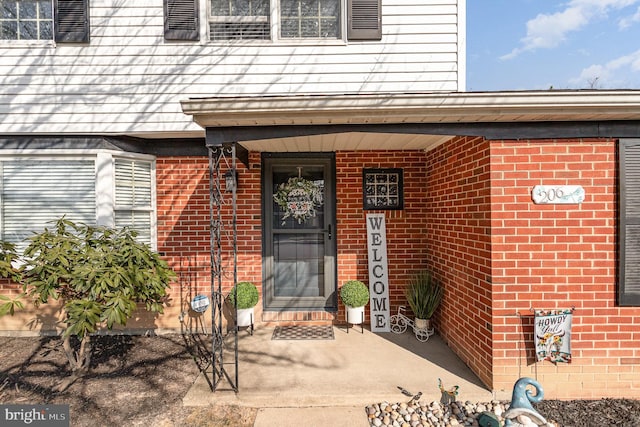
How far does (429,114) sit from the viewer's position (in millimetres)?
2861

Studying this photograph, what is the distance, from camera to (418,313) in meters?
4.12

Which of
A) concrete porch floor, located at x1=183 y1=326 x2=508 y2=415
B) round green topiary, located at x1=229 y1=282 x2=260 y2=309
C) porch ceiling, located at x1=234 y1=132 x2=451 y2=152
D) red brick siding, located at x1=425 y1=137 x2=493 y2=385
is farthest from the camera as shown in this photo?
round green topiary, located at x1=229 y1=282 x2=260 y2=309

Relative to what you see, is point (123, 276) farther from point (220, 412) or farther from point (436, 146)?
point (436, 146)

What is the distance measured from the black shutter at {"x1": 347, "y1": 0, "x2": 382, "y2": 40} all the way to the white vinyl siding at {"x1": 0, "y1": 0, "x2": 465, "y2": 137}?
97 millimetres

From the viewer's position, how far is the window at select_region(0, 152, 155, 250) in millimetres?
4254

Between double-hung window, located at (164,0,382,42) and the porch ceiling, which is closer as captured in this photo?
the porch ceiling

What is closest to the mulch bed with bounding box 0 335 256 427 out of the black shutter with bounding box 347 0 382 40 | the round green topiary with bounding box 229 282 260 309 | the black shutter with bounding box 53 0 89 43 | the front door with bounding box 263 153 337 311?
the round green topiary with bounding box 229 282 260 309

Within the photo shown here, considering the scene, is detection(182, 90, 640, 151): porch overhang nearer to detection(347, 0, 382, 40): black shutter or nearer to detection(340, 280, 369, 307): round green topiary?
detection(347, 0, 382, 40): black shutter

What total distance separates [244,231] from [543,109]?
Result: 3733mm

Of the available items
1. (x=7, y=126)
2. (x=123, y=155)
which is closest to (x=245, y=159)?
(x=123, y=155)

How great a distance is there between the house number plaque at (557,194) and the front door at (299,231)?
8.16 ft

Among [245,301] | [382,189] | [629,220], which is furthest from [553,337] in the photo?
[245,301]

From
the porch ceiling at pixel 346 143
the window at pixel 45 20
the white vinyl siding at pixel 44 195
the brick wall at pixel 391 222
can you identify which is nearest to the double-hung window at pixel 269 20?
the porch ceiling at pixel 346 143

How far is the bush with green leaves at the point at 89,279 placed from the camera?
3.05 metres
